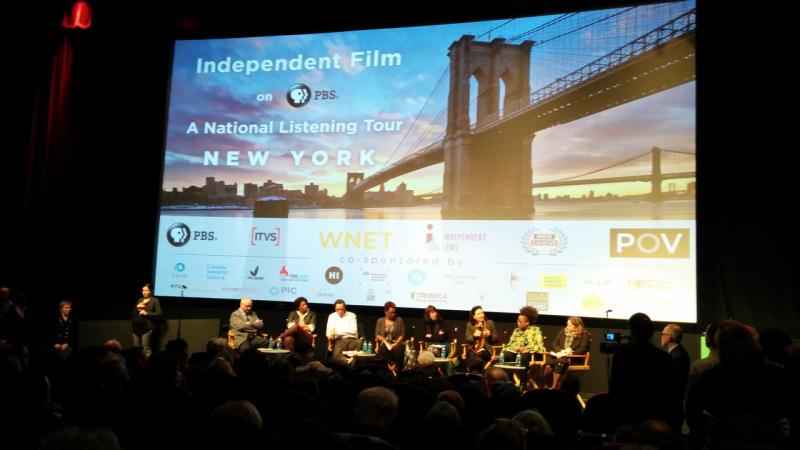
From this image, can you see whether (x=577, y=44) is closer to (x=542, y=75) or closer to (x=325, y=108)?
(x=542, y=75)

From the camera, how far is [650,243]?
855cm

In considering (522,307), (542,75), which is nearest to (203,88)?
(542,75)

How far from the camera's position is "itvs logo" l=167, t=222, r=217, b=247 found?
10.4 metres

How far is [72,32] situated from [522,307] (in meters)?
7.78

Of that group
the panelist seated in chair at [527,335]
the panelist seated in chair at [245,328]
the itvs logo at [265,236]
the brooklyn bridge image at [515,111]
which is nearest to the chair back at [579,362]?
the panelist seated in chair at [527,335]

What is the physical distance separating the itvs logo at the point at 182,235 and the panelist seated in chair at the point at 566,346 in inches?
199

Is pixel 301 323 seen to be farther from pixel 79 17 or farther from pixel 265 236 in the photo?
pixel 79 17

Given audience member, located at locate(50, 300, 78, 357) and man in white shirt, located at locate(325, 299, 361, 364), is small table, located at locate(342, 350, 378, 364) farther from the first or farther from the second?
audience member, located at locate(50, 300, 78, 357)

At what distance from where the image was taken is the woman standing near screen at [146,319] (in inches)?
384

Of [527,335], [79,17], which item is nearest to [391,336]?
[527,335]

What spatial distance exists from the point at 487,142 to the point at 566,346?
2.81 metres

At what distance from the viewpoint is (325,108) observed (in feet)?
33.1

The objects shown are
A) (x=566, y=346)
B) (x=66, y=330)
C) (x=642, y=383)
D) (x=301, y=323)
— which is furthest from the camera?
(x=66, y=330)

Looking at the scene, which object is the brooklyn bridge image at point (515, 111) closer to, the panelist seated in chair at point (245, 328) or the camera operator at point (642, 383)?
the panelist seated in chair at point (245, 328)
